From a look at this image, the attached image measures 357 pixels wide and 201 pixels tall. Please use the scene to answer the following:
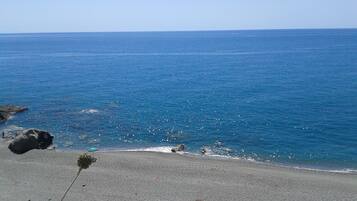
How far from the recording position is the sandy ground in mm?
26984

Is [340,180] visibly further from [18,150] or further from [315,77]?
[315,77]

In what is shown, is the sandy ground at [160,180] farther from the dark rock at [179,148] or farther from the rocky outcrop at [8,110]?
the rocky outcrop at [8,110]

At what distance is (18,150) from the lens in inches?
1460

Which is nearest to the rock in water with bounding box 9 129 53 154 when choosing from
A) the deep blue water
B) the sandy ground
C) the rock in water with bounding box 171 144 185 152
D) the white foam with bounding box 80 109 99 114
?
the sandy ground

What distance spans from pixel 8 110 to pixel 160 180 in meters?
33.3

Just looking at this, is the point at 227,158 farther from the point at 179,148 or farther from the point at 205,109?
the point at 205,109

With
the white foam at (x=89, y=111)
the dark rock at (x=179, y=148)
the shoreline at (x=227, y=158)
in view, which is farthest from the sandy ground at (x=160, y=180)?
the white foam at (x=89, y=111)

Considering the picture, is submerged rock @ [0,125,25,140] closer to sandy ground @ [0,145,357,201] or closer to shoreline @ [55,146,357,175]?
shoreline @ [55,146,357,175]

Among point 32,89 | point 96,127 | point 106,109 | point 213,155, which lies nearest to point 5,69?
point 32,89

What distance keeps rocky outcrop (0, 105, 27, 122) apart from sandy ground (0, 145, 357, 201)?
17.4 m

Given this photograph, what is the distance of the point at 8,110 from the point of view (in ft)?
183

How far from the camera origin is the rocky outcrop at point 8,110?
174ft

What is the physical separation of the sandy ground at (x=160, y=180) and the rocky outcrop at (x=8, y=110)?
57.1 ft

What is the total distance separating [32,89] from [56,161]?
40.8 metres
